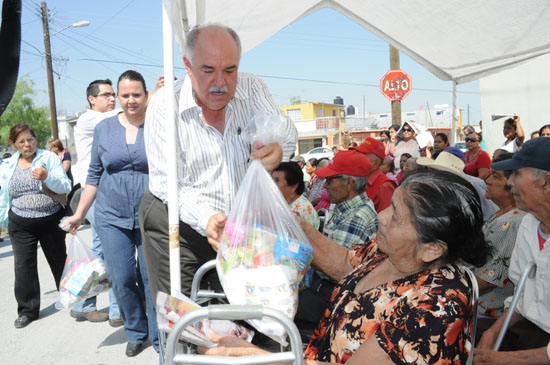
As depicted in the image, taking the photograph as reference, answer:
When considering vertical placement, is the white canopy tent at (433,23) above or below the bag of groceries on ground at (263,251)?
above

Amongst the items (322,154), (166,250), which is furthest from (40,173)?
(322,154)

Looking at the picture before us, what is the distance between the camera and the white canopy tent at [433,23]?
2.98 metres

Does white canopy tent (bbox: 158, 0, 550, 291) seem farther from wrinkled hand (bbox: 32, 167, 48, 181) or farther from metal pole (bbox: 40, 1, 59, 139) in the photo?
metal pole (bbox: 40, 1, 59, 139)

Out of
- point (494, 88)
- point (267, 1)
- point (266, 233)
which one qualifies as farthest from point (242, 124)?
point (494, 88)

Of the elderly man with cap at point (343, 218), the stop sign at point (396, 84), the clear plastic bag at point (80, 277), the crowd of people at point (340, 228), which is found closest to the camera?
the crowd of people at point (340, 228)

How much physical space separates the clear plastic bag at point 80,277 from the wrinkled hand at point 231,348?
6.85ft

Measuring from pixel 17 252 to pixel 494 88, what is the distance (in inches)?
334

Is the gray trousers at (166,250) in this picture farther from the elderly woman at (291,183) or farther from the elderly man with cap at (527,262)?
the elderly woman at (291,183)

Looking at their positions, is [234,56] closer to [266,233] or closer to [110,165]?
[266,233]

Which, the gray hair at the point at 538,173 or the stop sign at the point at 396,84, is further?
the stop sign at the point at 396,84

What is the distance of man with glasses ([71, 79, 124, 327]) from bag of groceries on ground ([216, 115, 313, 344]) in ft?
8.22

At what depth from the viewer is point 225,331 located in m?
1.76

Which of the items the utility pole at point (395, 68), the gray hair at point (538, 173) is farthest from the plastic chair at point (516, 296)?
the utility pole at point (395, 68)

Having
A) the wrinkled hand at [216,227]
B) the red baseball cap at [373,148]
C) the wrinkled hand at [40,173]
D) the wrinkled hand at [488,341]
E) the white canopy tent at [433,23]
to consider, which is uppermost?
the white canopy tent at [433,23]
